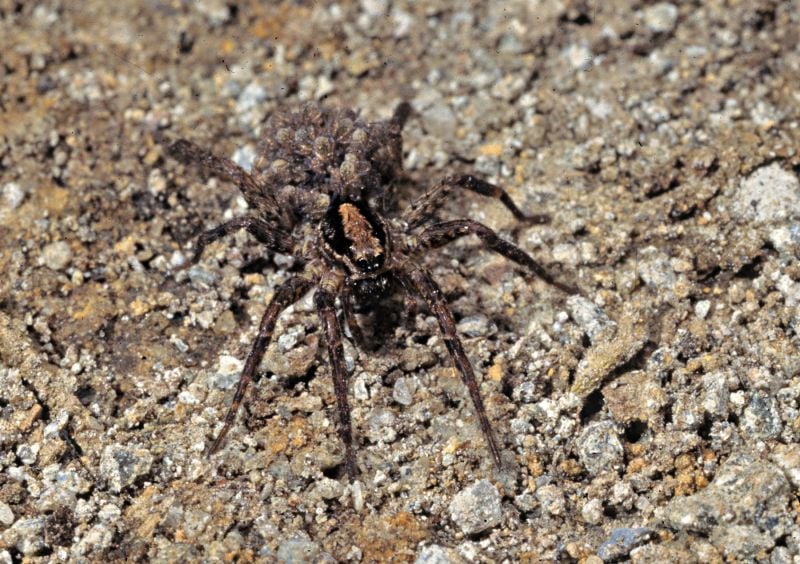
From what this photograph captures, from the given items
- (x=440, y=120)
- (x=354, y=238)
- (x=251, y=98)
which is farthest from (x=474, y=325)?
(x=251, y=98)

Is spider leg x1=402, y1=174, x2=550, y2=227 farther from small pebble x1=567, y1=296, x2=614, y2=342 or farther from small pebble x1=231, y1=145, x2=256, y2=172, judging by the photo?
small pebble x1=231, y1=145, x2=256, y2=172

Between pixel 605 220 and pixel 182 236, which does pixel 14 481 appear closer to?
pixel 182 236

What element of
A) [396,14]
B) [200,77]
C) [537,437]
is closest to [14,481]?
[537,437]

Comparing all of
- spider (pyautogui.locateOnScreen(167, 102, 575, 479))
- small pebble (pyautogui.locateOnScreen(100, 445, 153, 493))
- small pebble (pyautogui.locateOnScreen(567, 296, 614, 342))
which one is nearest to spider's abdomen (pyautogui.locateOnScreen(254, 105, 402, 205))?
spider (pyautogui.locateOnScreen(167, 102, 575, 479))

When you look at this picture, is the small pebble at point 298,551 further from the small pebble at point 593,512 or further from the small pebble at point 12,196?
the small pebble at point 12,196

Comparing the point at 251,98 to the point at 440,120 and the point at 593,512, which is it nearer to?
the point at 440,120
